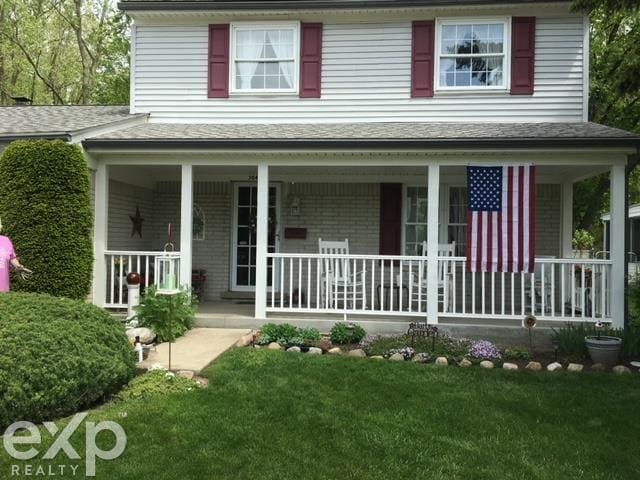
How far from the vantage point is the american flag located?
24.6 feet

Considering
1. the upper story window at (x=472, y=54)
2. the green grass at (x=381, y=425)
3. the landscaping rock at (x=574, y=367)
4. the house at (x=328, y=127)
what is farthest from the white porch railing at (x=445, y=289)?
the upper story window at (x=472, y=54)

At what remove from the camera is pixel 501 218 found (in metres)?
7.53

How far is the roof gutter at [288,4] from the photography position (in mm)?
9320

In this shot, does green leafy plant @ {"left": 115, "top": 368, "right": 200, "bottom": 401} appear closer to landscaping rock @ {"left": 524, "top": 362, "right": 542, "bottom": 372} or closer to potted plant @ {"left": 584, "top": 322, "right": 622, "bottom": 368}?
landscaping rock @ {"left": 524, "top": 362, "right": 542, "bottom": 372}

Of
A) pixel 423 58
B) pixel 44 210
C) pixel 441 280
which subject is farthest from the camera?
pixel 423 58

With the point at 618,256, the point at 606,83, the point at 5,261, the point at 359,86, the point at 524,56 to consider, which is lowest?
the point at 5,261

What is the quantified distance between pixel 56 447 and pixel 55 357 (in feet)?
2.62

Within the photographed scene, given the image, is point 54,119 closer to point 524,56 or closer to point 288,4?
point 288,4

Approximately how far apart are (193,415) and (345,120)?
6.45 meters

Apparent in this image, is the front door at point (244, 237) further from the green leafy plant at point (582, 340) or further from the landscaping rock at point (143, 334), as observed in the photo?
the green leafy plant at point (582, 340)

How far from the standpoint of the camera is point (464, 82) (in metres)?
9.56

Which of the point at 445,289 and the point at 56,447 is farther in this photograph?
the point at 445,289

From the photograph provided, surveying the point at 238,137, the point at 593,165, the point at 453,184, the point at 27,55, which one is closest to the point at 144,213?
the point at 238,137

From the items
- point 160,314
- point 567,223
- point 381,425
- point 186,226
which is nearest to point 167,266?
point 186,226
